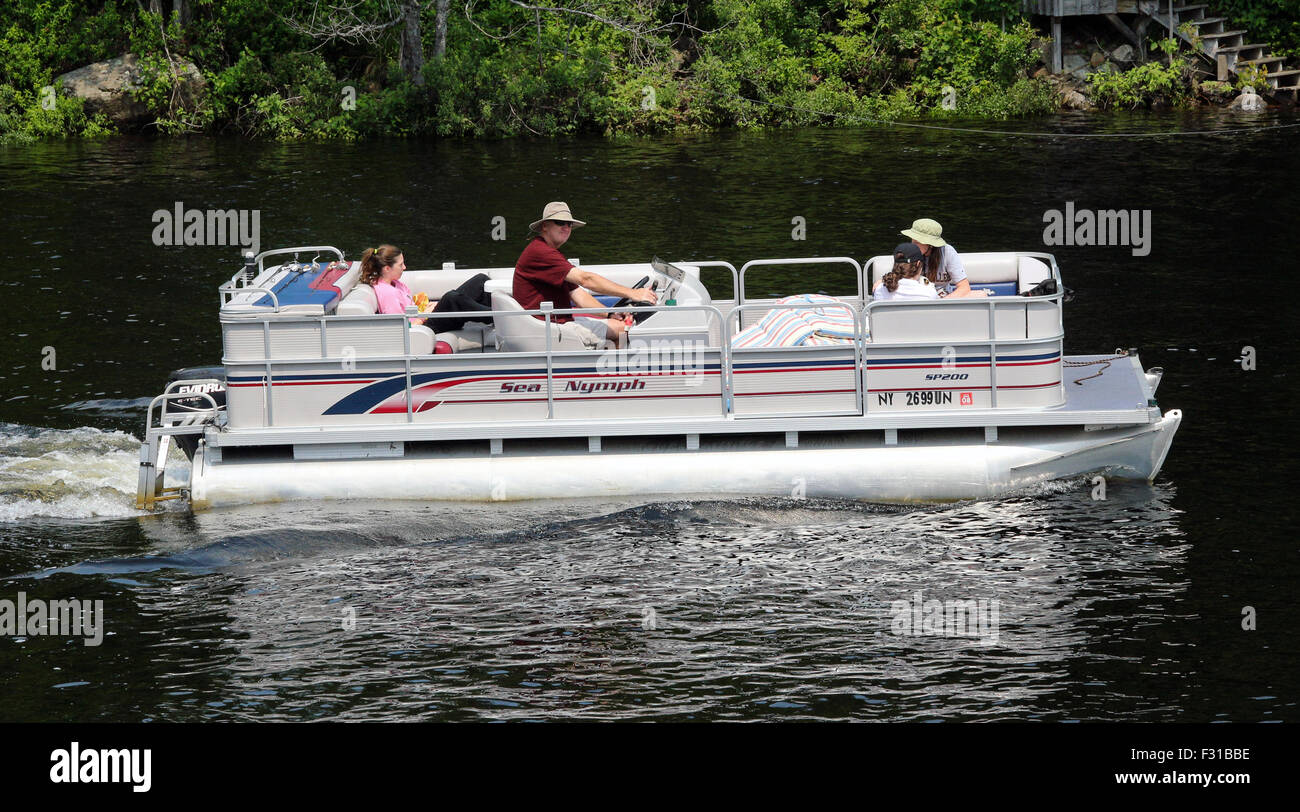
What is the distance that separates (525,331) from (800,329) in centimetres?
228

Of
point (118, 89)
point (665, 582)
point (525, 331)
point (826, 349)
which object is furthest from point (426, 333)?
point (118, 89)

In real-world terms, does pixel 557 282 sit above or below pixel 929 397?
above

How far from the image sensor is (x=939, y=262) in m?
12.8

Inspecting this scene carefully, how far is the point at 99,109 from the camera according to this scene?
36250mm

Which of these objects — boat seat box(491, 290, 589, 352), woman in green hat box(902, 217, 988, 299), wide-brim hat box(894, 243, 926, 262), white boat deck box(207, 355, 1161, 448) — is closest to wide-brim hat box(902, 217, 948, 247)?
woman in green hat box(902, 217, 988, 299)

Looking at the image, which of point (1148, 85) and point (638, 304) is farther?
point (1148, 85)

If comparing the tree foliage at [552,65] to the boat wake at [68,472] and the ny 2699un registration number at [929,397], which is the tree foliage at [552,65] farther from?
the ny 2699un registration number at [929,397]

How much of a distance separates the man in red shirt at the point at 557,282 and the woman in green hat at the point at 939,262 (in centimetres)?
239

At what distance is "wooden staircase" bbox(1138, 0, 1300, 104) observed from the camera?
33.8 m

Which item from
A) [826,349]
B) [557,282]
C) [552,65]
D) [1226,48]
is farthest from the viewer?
[552,65]

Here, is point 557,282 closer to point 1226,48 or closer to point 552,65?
point 552,65

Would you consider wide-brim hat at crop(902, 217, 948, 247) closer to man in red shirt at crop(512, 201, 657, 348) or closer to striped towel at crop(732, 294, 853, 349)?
striped towel at crop(732, 294, 853, 349)
